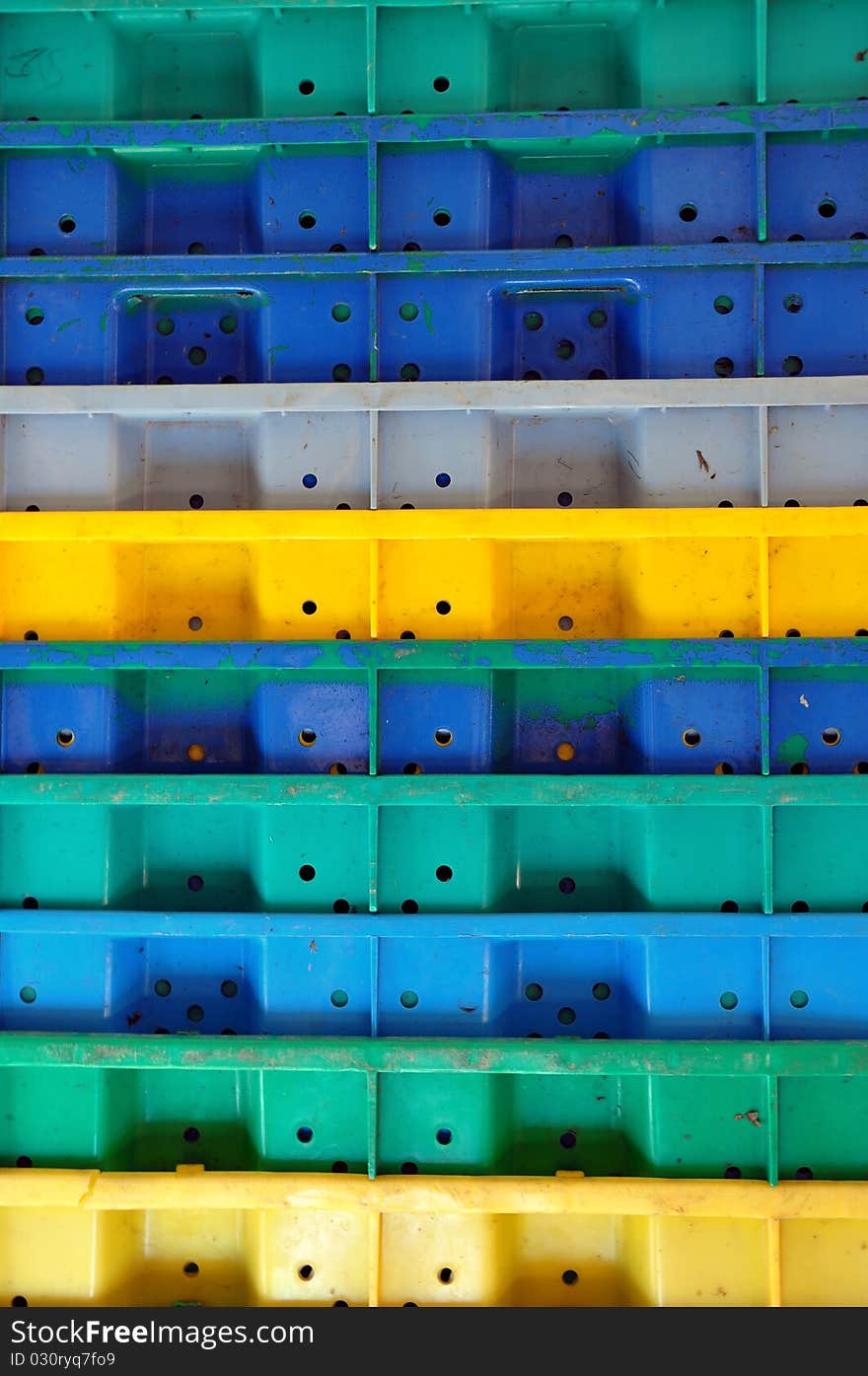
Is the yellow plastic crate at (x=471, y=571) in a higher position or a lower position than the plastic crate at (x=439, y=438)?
lower

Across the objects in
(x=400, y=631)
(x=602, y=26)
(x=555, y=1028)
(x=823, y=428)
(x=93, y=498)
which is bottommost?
(x=555, y=1028)

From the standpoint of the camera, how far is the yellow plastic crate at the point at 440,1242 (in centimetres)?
358

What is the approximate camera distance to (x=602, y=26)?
12.6 ft

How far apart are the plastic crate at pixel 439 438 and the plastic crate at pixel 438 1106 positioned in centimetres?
216

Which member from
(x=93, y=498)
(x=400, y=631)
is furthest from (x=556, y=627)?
(x=93, y=498)

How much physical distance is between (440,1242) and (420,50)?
4.77 m

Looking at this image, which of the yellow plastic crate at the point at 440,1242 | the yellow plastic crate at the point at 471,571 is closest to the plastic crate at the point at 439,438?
the yellow plastic crate at the point at 471,571

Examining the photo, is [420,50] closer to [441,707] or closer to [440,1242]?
[441,707]

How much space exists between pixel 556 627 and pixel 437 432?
0.92 metres

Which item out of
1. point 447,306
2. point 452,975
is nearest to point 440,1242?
point 452,975

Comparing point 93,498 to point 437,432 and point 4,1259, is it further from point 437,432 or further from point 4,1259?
point 4,1259

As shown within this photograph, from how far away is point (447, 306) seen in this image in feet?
12.1

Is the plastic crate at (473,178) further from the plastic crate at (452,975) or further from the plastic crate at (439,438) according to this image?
the plastic crate at (452,975)
